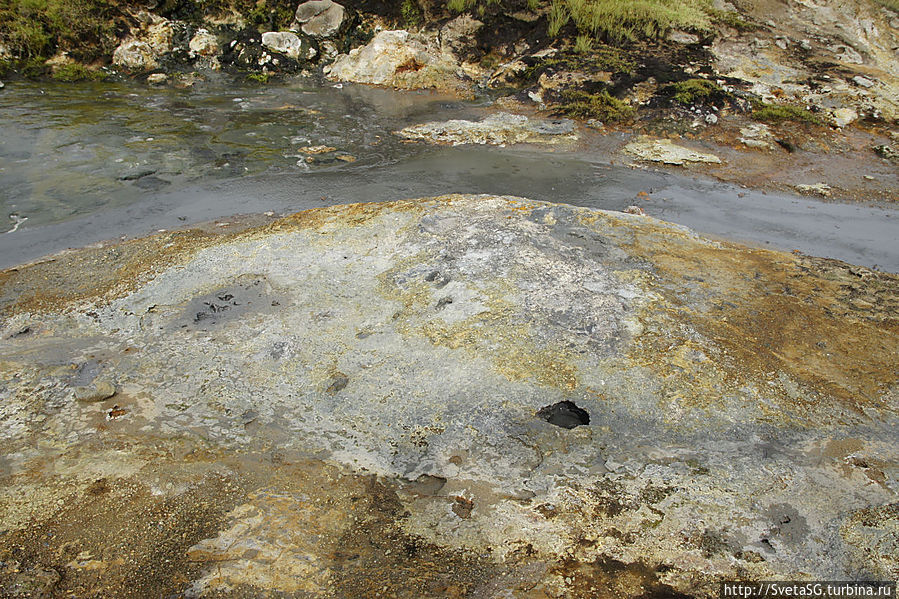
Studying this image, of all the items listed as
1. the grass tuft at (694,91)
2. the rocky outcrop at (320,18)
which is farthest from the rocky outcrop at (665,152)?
the rocky outcrop at (320,18)

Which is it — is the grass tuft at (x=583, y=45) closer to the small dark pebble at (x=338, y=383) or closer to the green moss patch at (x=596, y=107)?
the green moss patch at (x=596, y=107)

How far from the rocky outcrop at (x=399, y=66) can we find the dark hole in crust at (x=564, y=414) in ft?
34.5

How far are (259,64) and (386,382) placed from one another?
12.5 m

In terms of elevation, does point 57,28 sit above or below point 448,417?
above

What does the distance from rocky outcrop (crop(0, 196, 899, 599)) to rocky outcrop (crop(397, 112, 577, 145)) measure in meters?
4.48

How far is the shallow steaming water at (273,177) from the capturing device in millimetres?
6688

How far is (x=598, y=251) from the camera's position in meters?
5.38

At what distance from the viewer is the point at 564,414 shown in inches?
142

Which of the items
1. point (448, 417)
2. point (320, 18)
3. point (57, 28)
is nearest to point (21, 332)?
point (448, 417)

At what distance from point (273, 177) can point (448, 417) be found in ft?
18.7

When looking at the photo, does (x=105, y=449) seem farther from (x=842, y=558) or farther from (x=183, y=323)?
(x=842, y=558)

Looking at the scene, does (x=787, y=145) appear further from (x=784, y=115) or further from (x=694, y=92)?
(x=694, y=92)

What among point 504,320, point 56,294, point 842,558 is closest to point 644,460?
point 842,558

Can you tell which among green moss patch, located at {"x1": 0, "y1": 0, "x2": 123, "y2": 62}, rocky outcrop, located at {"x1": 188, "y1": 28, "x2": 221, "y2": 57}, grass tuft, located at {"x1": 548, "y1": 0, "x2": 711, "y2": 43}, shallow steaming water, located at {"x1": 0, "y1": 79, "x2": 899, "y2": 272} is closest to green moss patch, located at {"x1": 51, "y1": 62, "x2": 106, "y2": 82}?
green moss patch, located at {"x1": 0, "y1": 0, "x2": 123, "y2": 62}
